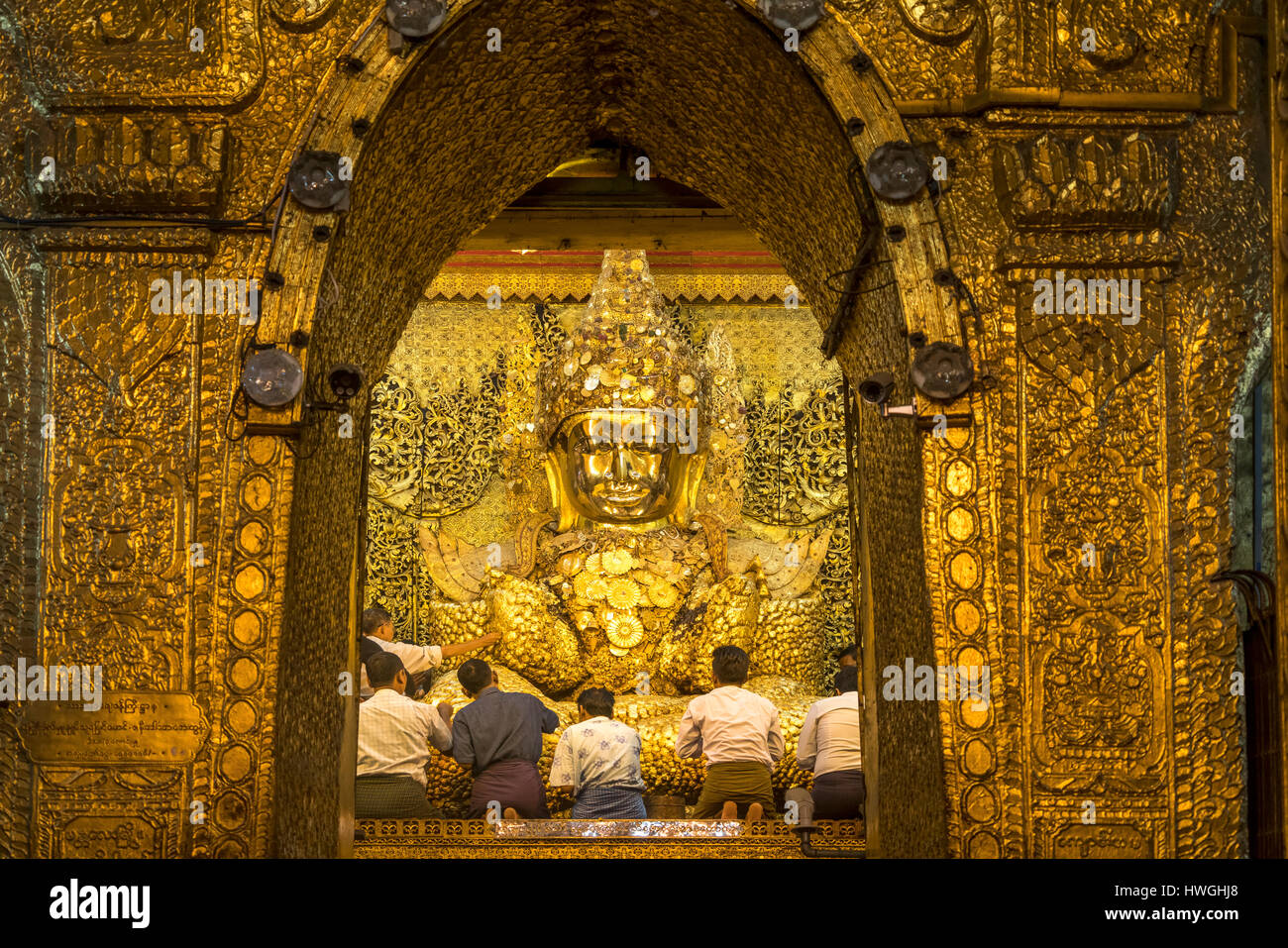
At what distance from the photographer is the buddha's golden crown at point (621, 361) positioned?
28.4ft

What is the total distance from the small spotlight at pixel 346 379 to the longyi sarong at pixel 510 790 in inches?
102

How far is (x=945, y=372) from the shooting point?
436 cm

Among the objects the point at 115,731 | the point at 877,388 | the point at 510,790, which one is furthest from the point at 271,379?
the point at 510,790

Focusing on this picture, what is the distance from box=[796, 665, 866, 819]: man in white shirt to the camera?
6.49 metres

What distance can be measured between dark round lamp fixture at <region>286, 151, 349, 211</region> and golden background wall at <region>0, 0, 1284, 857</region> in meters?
0.05

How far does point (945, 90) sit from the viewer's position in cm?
451

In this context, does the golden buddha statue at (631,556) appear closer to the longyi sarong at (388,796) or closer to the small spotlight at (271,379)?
the longyi sarong at (388,796)

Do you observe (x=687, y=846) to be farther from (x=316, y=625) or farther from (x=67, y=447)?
(x=67, y=447)

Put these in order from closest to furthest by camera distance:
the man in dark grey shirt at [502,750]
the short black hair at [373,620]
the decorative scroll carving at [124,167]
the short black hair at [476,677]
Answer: the decorative scroll carving at [124,167]
the man in dark grey shirt at [502,750]
the short black hair at [476,677]
the short black hair at [373,620]

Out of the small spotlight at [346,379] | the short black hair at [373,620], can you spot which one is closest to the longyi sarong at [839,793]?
the short black hair at [373,620]

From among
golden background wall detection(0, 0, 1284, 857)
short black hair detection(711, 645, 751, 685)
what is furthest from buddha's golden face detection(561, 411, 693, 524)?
golden background wall detection(0, 0, 1284, 857)

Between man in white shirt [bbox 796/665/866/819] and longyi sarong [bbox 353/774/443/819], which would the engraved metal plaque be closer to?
longyi sarong [bbox 353/774/443/819]

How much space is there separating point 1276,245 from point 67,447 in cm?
310

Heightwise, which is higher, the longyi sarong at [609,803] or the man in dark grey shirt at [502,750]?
the man in dark grey shirt at [502,750]
